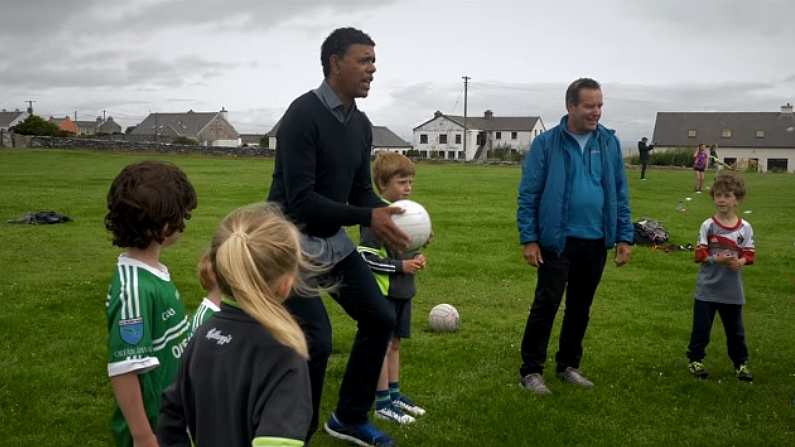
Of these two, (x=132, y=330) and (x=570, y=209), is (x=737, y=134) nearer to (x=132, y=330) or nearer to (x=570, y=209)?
(x=570, y=209)

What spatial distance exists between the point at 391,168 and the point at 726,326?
389 cm

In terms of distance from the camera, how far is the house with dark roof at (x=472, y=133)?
114 metres

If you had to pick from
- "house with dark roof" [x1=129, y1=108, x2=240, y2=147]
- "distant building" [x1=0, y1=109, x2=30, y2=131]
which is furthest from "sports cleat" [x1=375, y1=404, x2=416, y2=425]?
"distant building" [x1=0, y1=109, x2=30, y2=131]

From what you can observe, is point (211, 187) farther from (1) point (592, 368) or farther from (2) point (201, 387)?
(2) point (201, 387)

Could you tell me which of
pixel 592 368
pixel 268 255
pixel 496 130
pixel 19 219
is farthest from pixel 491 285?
pixel 496 130

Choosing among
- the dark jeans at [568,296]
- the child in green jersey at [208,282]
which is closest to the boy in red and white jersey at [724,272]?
the dark jeans at [568,296]

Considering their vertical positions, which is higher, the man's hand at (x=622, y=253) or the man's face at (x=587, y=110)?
the man's face at (x=587, y=110)

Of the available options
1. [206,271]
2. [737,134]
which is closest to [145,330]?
[206,271]

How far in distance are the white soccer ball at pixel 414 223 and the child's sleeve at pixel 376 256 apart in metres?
0.47

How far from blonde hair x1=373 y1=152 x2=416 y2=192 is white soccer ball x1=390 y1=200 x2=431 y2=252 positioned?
64cm

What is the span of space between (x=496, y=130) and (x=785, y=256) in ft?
329

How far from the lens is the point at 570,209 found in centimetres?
671

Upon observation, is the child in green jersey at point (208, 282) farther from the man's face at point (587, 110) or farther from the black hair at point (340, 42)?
the man's face at point (587, 110)

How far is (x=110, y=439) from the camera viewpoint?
5711mm
